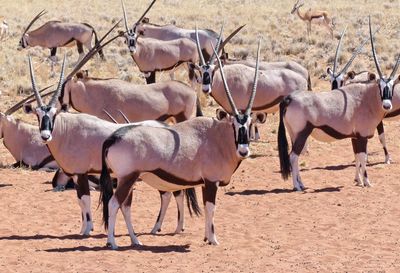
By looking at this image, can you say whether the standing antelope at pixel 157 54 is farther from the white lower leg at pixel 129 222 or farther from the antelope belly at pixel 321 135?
the white lower leg at pixel 129 222

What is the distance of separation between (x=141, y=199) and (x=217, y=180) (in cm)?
301

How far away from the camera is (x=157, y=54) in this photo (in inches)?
830

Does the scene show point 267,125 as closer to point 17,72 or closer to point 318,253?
point 17,72

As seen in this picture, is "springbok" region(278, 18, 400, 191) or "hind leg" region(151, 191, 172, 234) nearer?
"hind leg" region(151, 191, 172, 234)

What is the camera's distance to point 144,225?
37.6 ft

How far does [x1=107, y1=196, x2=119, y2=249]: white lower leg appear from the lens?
32.2 ft

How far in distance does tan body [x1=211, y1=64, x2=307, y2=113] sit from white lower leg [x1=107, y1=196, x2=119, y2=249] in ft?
23.1

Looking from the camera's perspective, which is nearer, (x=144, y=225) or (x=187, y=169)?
(x=187, y=169)

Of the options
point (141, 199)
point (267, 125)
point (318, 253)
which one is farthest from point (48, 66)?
point (318, 253)

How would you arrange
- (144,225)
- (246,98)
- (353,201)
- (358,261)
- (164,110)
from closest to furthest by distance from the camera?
(358,261), (144,225), (353,201), (164,110), (246,98)

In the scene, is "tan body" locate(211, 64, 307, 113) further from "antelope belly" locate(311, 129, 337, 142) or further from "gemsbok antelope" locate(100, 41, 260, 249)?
"gemsbok antelope" locate(100, 41, 260, 249)

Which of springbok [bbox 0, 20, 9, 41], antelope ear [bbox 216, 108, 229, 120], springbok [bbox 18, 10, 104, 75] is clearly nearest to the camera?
antelope ear [bbox 216, 108, 229, 120]

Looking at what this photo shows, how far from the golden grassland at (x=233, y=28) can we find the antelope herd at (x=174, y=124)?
557cm

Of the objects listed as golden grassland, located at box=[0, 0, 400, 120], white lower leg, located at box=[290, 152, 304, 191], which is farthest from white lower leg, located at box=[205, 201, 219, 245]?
golden grassland, located at box=[0, 0, 400, 120]
